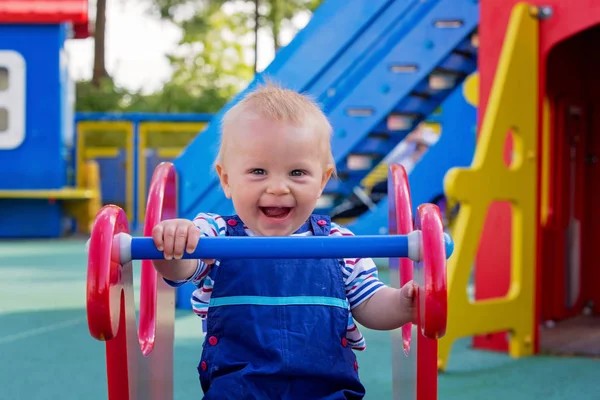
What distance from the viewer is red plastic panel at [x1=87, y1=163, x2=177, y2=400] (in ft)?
4.18

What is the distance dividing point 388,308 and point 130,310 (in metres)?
0.52

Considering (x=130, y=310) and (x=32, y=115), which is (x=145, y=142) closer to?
(x=32, y=115)

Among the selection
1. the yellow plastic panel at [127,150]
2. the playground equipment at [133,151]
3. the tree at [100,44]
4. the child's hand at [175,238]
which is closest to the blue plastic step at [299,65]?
the child's hand at [175,238]

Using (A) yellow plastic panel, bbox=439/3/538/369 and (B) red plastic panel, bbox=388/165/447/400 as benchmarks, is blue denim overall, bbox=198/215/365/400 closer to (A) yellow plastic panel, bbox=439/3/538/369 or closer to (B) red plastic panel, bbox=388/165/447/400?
(B) red plastic panel, bbox=388/165/447/400

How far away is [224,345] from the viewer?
1.62 m

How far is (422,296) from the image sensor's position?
1.39 metres

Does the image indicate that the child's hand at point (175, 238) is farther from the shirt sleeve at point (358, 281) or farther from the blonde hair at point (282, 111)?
the shirt sleeve at point (358, 281)

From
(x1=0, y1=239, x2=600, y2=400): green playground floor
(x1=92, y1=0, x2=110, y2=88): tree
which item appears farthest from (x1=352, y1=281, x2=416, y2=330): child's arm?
(x1=92, y1=0, x2=110, y2=88): tree

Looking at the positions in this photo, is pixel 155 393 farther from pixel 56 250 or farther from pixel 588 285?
pixel 56 250

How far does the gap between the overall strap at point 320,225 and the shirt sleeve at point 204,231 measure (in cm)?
20

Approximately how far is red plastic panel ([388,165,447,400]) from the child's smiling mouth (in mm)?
276

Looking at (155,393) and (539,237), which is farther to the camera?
(539,237)

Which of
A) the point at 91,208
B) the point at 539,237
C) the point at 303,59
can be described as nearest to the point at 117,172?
the point at 91,208

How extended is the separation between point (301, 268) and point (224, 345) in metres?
0.22
